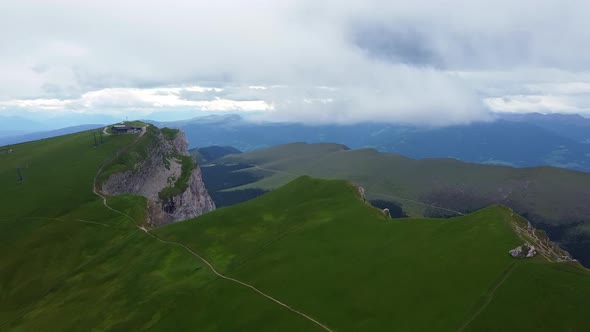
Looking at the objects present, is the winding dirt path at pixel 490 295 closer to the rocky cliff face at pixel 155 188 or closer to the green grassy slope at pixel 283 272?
the green grassy slope at pixel 283 272

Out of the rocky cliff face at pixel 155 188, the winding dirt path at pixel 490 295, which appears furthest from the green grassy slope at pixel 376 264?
the rocky cliff face at pixel 155 188

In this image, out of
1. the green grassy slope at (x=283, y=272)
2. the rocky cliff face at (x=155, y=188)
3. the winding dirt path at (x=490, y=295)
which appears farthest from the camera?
the rocky cliff face at (x=155, y=188)

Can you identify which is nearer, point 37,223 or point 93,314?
point 93,314

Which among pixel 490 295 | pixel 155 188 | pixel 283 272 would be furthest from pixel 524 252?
pixel 155 188

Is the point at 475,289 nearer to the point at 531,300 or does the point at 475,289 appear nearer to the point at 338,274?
the point at 531,300

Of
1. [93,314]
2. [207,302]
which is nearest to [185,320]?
[207,302]

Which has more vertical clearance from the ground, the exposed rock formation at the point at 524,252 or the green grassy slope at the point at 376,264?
the exposed rock formation at the point at 524,252

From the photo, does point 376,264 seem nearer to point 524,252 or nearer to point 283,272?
point 283,272

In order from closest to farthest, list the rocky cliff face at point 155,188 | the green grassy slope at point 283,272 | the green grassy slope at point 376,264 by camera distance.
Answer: the green grassy slope at point 376,264, the green grassy slope at point 283,272, the rocky cliff face at point 155,188

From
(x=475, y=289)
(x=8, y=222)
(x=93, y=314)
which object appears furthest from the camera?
(x=8, y=222)
